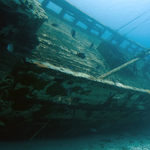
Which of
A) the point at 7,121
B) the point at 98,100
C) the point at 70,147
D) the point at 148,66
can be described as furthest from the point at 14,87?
the point at 148,66

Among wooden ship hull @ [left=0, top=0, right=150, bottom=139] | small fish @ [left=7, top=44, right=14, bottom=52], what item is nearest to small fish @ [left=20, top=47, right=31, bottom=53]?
wooden ship hull @ [left=0, top=0, right=150, bottom=139]

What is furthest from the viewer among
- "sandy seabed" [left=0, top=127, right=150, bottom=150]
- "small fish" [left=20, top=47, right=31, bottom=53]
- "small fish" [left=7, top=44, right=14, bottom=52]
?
"sandy seabed" [left=0, top=127, right=150, bottom=150]

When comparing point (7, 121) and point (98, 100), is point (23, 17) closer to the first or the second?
point (7, 121)

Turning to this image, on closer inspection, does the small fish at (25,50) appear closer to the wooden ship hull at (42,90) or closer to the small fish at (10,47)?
the wooden ship hull at (42,90)

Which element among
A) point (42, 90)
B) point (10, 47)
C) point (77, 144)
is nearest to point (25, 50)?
point (10, 47)

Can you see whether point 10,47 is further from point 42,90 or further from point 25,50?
point 42,90

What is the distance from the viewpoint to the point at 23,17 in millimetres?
1993

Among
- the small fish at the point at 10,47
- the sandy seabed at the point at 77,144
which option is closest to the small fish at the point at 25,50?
the small fish at the point at 10,47

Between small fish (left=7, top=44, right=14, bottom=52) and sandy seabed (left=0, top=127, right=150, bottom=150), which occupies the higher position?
small fish (left=7, top=44, right=14, bottom=52)

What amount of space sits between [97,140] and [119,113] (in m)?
1.49

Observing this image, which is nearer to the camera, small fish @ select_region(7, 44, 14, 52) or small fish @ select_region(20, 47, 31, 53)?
small fish @ select_region(7, 44, 14, 52)

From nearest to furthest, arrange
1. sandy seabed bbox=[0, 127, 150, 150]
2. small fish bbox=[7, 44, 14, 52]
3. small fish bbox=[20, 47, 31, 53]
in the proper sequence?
small fish bbox=[7, 44, 14, 52] → small fish bbox=[20, 47, 31, 53] → sandy seabed bbox=[0, 127, 150, 150]

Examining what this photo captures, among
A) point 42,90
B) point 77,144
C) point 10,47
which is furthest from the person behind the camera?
point 77,144

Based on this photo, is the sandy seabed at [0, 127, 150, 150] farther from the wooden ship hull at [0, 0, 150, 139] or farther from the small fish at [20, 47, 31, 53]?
the small fish at [20, 47, 31, 53]
